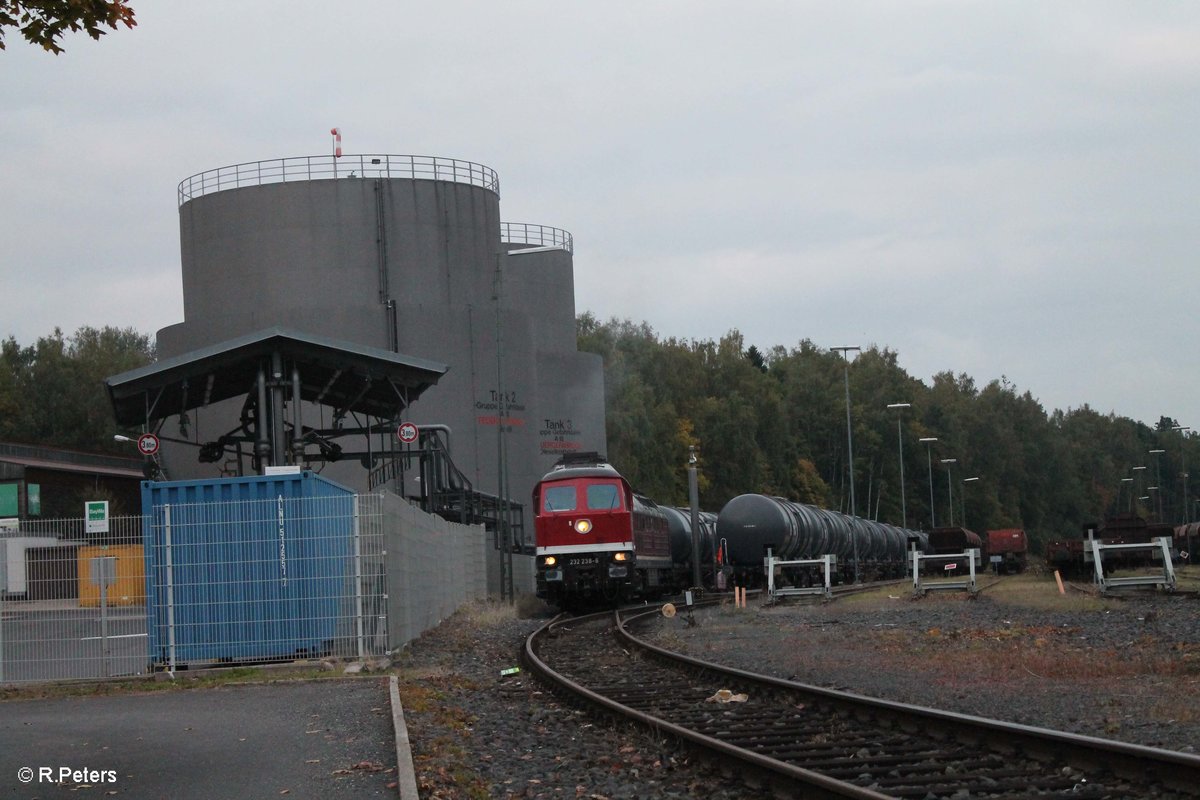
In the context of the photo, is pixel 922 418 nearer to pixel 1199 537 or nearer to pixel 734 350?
pixel 734 350

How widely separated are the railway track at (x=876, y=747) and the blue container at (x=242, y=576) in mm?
4200

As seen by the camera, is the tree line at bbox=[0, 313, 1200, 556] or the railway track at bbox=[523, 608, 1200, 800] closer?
the railway track at bbox=[523, 608, 1200, 800]

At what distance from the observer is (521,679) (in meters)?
16.6

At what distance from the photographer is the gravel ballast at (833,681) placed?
9.49 m

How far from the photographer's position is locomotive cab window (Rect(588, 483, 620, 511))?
3155 cm

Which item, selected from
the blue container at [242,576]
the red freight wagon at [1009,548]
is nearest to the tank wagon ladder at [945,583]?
the blue container at [242,576]

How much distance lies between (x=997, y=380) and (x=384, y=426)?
117084mm

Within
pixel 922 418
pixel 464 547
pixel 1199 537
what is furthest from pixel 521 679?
pixel 922 418

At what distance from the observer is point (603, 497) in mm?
31656

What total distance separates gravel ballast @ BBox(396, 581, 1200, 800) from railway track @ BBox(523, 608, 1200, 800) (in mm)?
545

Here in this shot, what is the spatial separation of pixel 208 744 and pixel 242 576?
655 cm

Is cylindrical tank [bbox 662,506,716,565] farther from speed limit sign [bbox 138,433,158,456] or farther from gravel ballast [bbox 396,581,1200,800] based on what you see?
speed limit sign [bbox 138,433,158,456]

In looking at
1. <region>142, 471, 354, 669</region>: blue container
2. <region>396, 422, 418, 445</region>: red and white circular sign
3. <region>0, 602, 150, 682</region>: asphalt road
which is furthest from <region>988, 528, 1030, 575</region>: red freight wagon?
<region>0, 602, 150, 682</region>: asphalt road

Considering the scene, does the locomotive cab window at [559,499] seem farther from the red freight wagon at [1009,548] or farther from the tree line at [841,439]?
the tree line at [841,439]
